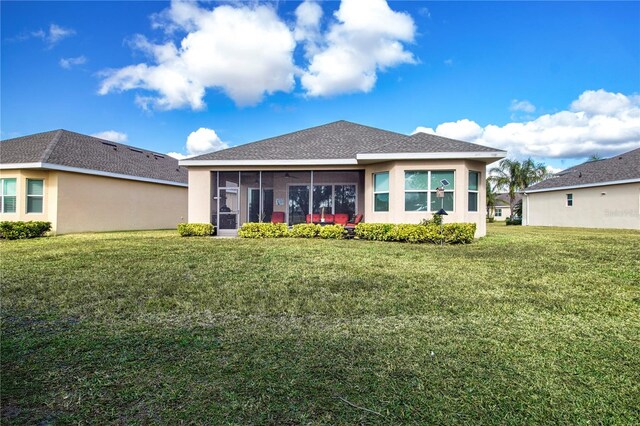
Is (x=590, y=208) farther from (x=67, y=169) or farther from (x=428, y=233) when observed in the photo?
(x=67, y=169)

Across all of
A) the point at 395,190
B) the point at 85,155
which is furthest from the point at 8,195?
the point at 395,190

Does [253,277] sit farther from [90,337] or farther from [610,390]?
[610,390]

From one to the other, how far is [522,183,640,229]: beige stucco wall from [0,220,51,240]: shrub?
3046 centimetres

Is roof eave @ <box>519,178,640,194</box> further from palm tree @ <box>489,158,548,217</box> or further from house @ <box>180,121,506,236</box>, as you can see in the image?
house @ <box>180,121,506,236</box>

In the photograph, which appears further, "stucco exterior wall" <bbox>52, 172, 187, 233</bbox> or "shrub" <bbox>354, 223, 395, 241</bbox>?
"stucco exterior wall" <bbox>52, 172, 187, 233</bbox>

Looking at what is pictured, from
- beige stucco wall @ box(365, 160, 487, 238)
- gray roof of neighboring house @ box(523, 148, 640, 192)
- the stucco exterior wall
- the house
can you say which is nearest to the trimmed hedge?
beige stucco wall @ box(365, 160, 487, 238)

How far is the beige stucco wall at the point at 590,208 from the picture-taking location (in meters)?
19.5

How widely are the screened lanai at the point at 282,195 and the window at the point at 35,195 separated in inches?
322

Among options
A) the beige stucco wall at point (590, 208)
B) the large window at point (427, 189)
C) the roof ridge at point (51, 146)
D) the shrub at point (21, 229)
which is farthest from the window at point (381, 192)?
the beige stucco wall at point (590, 208)

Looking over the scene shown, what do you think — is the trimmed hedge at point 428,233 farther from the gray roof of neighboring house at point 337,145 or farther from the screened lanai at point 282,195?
the screened lanai at point 282,195

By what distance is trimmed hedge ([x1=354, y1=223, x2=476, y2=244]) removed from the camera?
11359 millimetres

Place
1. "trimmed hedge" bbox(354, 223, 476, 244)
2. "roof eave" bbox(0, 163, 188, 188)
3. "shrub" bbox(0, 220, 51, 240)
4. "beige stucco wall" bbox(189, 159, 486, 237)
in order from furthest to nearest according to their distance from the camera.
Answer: "roof eave" bbox(0, 163, 188, 188)
"shrub" bbox(0, 220, 51, 240)
"beige stucco wall" bbox(189, 159, 486, 237)
"trimmed hedge" bbox(354, 223, 476, 244)

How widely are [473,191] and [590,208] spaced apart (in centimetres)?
1506

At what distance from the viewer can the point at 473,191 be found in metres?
13.2
